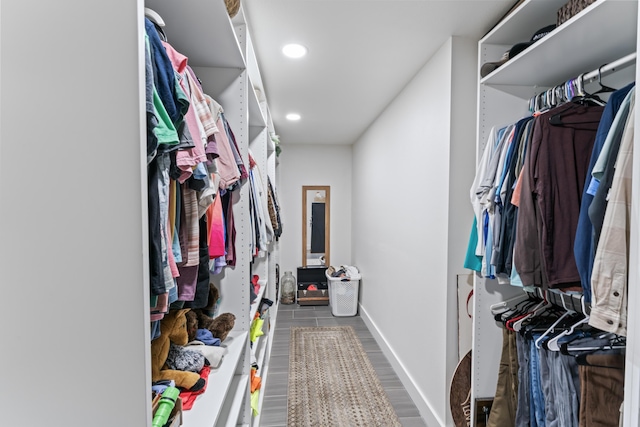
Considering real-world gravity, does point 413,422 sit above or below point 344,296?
below

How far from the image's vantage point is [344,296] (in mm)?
3967

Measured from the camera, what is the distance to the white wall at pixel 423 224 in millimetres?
1795

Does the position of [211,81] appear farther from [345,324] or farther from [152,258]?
[345,324]

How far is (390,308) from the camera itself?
2.87 metres

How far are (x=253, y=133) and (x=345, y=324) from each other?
8.33 ft

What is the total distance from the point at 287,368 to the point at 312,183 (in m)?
2.80

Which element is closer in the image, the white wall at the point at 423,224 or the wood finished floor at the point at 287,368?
the white wall at the point at 423,224

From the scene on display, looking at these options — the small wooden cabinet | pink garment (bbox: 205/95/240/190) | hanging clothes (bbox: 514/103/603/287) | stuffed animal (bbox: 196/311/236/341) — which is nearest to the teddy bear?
stuffed animal (bbox: 196/311/236/341)

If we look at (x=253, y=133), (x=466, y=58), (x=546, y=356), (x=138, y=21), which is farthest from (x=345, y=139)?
(x=138, y=21)

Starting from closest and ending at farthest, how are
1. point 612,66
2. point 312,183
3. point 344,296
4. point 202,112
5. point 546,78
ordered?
point 202,112, point 612,66, point 546,78, point 344,296, point 312,183

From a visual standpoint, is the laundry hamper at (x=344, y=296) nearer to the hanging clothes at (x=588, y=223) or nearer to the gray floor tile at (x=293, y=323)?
the gray floor tile at (x=293, y=323)

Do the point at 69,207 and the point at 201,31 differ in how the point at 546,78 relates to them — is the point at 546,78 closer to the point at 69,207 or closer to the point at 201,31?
the point at 201,31

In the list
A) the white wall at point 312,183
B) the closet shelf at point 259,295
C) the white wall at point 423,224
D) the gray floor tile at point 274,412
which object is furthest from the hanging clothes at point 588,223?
the white wall at point 312,183

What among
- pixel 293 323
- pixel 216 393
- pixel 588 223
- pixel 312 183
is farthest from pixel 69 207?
Result: pixel 312 183
